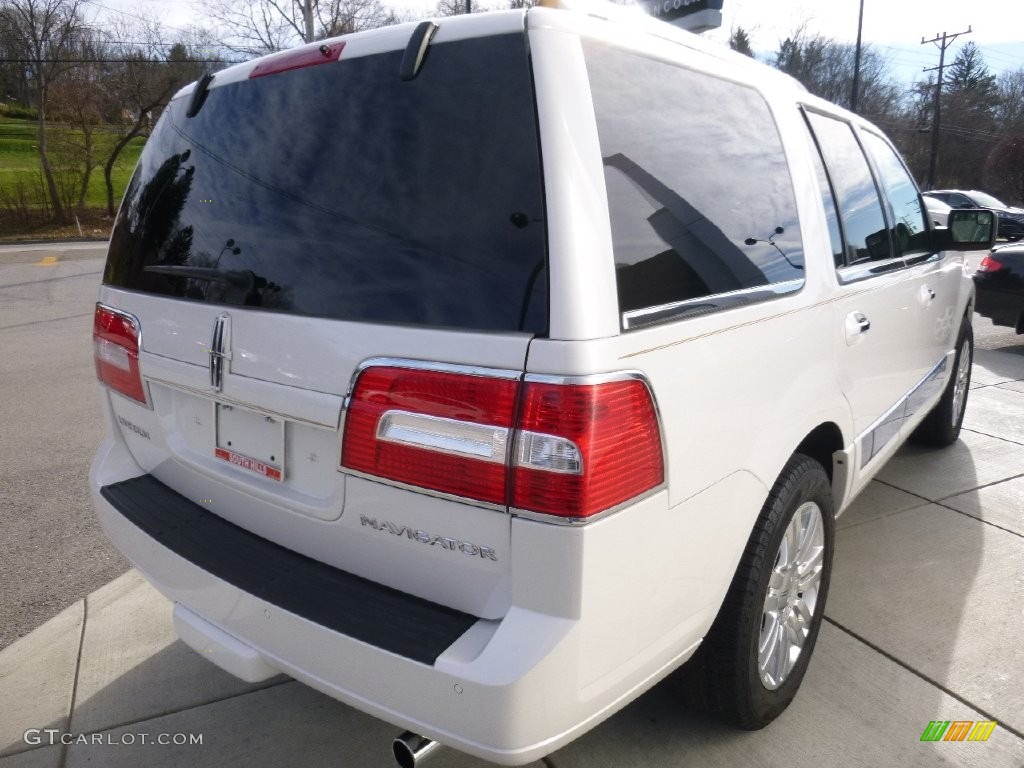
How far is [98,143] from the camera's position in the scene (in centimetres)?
3042

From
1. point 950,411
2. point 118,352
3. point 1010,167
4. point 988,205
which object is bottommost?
point 950,411

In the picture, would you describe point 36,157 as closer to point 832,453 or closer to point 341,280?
point 341,280

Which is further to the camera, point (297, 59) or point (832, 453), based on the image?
point (832, 453)

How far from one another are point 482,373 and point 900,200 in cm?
304

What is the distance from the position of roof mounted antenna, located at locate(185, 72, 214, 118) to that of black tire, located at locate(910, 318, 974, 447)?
4.25 metres

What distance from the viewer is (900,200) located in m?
3.80

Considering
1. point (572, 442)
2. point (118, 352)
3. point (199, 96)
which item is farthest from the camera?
point (118, 352)

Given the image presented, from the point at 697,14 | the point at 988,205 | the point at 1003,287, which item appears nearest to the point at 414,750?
the point at 697,14

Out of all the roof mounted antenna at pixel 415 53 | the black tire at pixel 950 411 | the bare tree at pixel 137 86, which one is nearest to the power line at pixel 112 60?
the bare tree at pixel 137 86

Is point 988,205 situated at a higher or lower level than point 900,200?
lower

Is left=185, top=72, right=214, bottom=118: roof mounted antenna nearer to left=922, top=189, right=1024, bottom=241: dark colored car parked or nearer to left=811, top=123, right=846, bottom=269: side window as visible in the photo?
left=811, top=123, right=846, bottom=269: side window

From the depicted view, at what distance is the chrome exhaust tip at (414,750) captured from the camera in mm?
1805

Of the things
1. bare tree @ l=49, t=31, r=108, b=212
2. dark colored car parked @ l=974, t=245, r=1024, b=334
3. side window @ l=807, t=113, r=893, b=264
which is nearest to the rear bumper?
side window @ l=807, t=113, r=893, b=264

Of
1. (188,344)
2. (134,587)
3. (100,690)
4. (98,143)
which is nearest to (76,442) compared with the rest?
(134,587)
